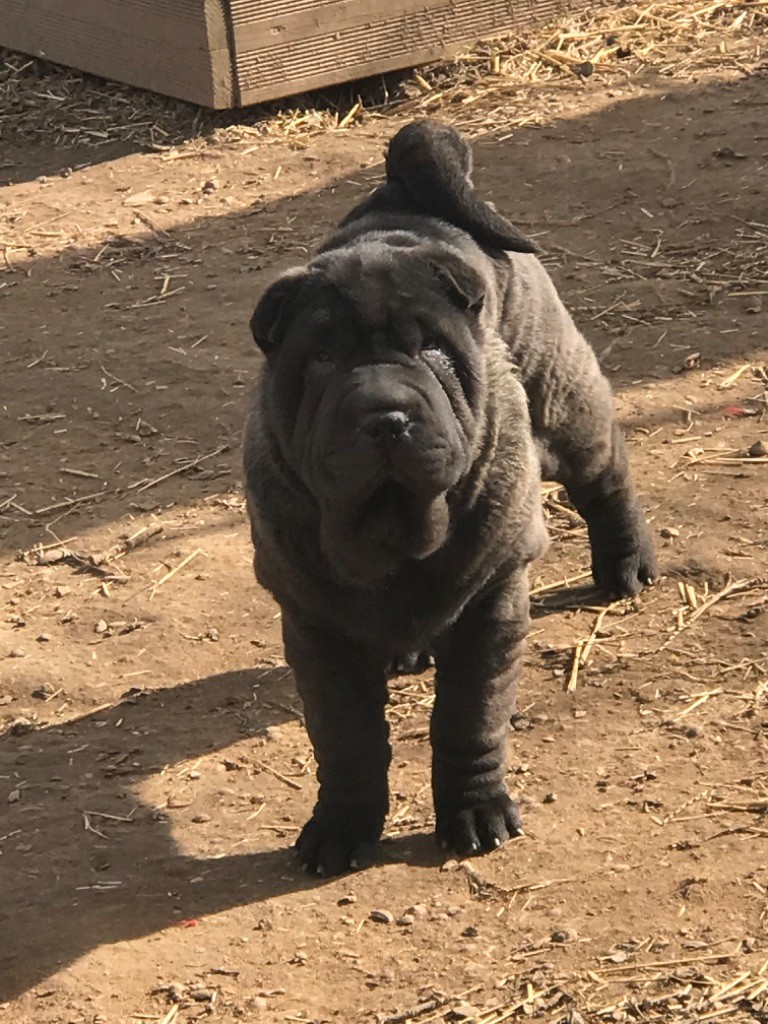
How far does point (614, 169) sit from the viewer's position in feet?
28.9

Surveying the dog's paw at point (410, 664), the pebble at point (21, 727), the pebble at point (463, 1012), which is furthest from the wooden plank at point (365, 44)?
the pebble at point (463, 1012)

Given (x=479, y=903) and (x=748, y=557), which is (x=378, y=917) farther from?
(x=748, y=557)

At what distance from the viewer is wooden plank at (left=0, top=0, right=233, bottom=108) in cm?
942

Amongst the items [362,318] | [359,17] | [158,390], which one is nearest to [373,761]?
[362,318]

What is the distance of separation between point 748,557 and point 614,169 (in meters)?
3.80

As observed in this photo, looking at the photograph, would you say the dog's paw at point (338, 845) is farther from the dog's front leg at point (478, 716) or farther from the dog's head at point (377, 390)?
the dog's head at point (377, 390)

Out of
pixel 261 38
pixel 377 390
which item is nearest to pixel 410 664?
pixel 377 390

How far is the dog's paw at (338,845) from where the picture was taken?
4.21 meters

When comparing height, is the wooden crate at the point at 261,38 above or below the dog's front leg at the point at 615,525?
above

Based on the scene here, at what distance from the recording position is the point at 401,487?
Answer: 3725mm

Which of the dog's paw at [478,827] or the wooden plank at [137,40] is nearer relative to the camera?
the dog's paw at [478,827]

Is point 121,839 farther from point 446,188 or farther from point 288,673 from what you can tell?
point 446,188

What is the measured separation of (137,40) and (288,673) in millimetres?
5788

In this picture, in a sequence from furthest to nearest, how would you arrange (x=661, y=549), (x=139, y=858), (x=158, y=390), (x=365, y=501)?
(x=158, y=390) → (x=661, y=549) → (x=139, y=858) → (x=365, y=501)
